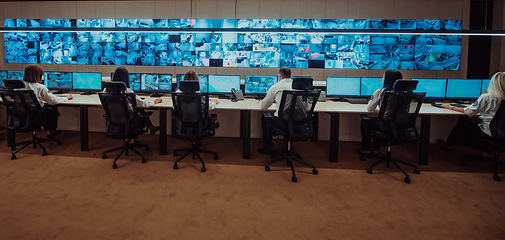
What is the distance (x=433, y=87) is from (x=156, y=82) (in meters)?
4.42

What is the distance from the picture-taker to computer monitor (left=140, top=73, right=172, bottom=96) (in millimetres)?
4387

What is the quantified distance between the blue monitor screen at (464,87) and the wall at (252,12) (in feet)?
1.91

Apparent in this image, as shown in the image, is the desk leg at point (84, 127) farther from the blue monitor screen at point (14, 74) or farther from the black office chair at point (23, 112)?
the blue monitor screen at point (14, 74)

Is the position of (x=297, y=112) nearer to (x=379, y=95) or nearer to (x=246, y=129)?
(x=246, y=129)

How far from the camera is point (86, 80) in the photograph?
450 centimetres

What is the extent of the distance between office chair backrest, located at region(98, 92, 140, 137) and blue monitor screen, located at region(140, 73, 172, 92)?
3.86 feet

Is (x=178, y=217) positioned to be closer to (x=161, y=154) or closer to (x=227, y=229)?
(x=227, y=229)

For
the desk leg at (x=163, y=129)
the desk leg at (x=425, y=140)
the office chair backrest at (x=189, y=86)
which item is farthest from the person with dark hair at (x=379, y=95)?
the desk leg at (x=163, y=129)

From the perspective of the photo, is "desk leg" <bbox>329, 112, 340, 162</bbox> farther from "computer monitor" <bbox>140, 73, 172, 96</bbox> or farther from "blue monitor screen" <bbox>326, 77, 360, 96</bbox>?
"computer monitor" <bbox>140, 73, 172, 96</bbox>

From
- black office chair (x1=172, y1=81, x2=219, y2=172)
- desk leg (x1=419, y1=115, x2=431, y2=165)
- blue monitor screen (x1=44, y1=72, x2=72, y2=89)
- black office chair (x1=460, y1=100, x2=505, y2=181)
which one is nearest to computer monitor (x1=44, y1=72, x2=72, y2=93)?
blue monitor screen (x1=44, y1=72, x2=72, y2=89)

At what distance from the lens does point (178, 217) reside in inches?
82.8

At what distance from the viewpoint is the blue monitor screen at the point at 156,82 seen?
173 inches

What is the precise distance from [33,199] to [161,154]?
1528 millimetres

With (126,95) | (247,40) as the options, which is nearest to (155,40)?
(247,40)
